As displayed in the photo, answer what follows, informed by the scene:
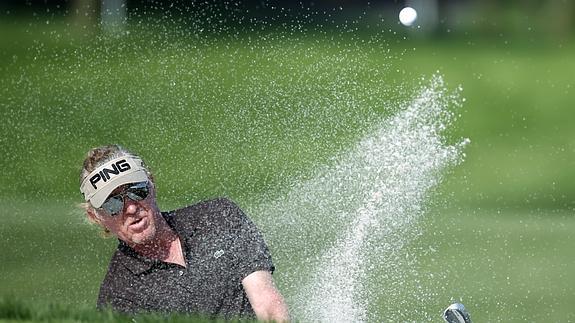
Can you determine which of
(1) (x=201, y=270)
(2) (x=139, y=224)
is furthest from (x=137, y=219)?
(1) (x=201, y=270)

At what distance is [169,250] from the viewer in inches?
207

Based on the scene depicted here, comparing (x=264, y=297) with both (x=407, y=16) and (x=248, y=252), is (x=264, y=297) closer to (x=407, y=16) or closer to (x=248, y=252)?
(x=248, y=252)

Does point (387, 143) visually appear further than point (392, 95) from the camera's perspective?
No

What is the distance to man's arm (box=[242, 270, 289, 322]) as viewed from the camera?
4963 mm

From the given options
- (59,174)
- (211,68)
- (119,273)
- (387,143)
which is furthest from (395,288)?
(211,68)

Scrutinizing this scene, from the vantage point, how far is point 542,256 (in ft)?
38.8

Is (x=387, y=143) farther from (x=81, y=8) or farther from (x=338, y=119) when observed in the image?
(x=81, y=8)

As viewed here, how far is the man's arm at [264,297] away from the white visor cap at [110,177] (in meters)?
0.49

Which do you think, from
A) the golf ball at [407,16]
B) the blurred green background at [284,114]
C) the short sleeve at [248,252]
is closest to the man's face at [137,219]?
the short sleeve at [248,252]

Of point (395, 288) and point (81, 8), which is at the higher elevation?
point (81, 8)

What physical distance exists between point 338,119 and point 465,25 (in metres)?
6.07

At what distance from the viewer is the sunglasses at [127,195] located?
204 inches

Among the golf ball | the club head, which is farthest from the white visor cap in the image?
the golf ball

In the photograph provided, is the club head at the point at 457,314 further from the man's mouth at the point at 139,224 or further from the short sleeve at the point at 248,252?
the man's mouth at the point at 139,224
